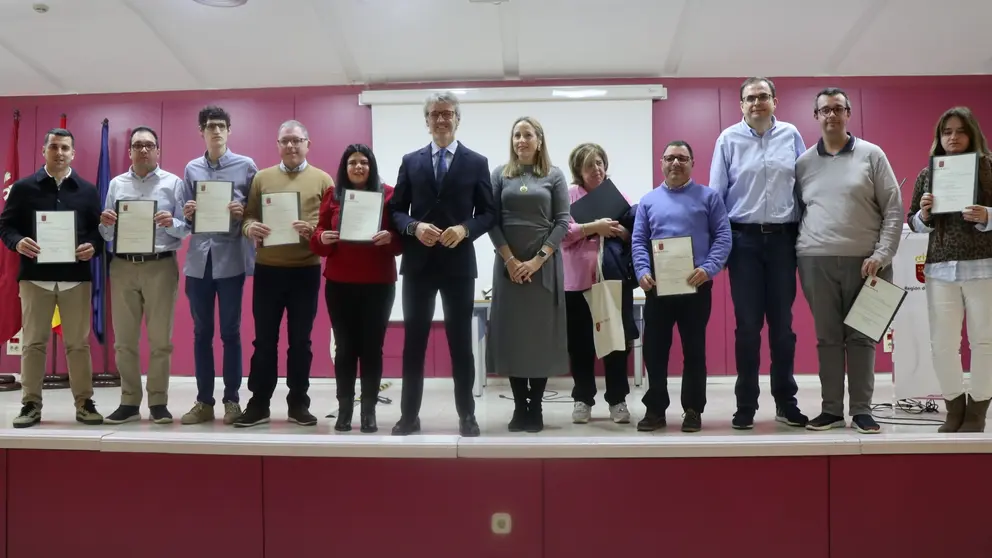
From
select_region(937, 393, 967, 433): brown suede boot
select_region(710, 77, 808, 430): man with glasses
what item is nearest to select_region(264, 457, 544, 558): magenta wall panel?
select_region(710, 77, 808, 430): man with glasses

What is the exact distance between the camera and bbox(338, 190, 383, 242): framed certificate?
2688mm

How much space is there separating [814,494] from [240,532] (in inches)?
80.7

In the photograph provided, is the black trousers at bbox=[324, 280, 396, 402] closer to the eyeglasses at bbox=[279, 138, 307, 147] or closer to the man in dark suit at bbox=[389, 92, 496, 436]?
the man in dark suit at bbox=[389, 92, 496, 436]

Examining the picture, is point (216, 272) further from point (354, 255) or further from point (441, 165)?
point (441, 165)

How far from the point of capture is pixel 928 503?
7.47 ft

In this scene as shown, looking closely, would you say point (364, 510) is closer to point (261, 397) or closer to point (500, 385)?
point (261, 397)

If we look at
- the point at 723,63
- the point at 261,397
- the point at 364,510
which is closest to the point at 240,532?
the point at 364,510

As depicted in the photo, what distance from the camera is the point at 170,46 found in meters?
4.94

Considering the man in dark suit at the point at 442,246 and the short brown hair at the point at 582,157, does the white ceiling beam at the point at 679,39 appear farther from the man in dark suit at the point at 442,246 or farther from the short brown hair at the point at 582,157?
the man in dark suit at the point at 442,246

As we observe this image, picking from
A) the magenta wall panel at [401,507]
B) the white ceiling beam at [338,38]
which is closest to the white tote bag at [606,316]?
the magenta wall panel at [401,507]

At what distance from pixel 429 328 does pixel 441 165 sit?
69 centimetres

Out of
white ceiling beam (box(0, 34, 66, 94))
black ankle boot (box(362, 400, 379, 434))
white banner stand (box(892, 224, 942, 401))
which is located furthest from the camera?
white ceiling beam (box(0, 34, 66, 94))

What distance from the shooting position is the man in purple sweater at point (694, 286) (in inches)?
111

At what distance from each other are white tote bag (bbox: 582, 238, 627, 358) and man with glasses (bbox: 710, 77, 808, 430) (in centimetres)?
52
